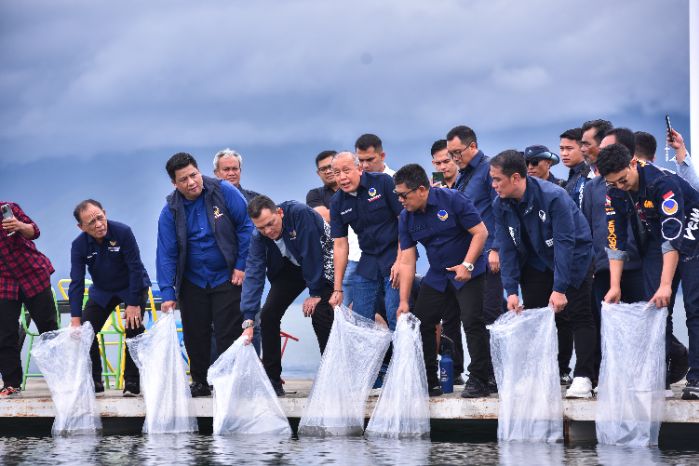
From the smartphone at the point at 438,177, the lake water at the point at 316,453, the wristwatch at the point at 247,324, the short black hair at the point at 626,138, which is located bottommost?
the lake water at the point at 316,453

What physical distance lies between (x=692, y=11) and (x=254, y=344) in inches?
218

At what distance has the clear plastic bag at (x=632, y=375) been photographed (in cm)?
600

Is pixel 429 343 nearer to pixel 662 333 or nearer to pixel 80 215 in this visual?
pixel 662 333

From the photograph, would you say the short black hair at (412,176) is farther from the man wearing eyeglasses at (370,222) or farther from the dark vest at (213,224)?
the dark vest at (213,224)

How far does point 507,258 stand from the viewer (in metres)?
6.68

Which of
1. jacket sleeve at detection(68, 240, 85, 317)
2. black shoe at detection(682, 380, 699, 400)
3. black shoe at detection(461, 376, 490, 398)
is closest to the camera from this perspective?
black shoe at detection(682, 380, 699, 400)

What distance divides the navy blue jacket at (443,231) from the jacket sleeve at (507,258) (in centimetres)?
15

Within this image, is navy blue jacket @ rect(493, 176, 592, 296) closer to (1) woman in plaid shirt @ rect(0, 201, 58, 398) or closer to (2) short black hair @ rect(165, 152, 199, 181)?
(2) short black hair @ rect(165, 152, 199, 181)

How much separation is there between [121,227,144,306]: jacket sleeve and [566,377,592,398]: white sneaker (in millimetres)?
3147

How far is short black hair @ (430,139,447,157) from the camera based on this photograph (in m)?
8.31

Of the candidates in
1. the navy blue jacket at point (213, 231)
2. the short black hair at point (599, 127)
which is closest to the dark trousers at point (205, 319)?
the navy blue jacket at point (213, 231)

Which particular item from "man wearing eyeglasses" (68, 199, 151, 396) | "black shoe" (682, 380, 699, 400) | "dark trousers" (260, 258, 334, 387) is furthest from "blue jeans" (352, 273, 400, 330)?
"black shoe" (682, 380, 699, 400)

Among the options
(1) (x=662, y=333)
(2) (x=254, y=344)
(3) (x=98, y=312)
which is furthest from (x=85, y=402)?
(1) (x=662, y=333)

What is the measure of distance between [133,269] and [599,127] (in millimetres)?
3364
